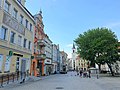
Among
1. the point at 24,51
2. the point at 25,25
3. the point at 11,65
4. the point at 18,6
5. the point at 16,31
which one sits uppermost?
the point at 18,6

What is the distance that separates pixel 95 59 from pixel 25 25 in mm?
19679

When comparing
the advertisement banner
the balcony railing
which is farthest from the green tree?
A: the advertisement banner

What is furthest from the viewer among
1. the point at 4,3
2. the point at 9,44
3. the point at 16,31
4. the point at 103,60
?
the point at 103,60

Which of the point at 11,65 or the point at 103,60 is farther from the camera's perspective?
the point at 103,60

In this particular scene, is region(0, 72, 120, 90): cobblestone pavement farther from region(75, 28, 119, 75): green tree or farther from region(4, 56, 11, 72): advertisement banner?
region(75, 28, 119, 75): green tree

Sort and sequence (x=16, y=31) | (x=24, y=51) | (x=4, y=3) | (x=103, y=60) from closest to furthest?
(x=4, y=3) < (x=16, y=31) < (x=24, y=51) < (x=103, y=60)

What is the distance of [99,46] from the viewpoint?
1506 inches

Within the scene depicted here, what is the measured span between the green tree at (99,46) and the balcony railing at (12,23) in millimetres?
19025

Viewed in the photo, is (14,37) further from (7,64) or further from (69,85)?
(69,85)

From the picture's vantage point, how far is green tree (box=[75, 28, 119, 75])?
125 feet

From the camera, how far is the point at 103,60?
125ft

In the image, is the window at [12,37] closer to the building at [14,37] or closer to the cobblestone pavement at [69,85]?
the building at [14,37]

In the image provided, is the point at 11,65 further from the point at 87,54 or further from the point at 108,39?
the point at 108,39

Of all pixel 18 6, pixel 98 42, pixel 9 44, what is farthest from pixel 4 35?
pixel 98 42
